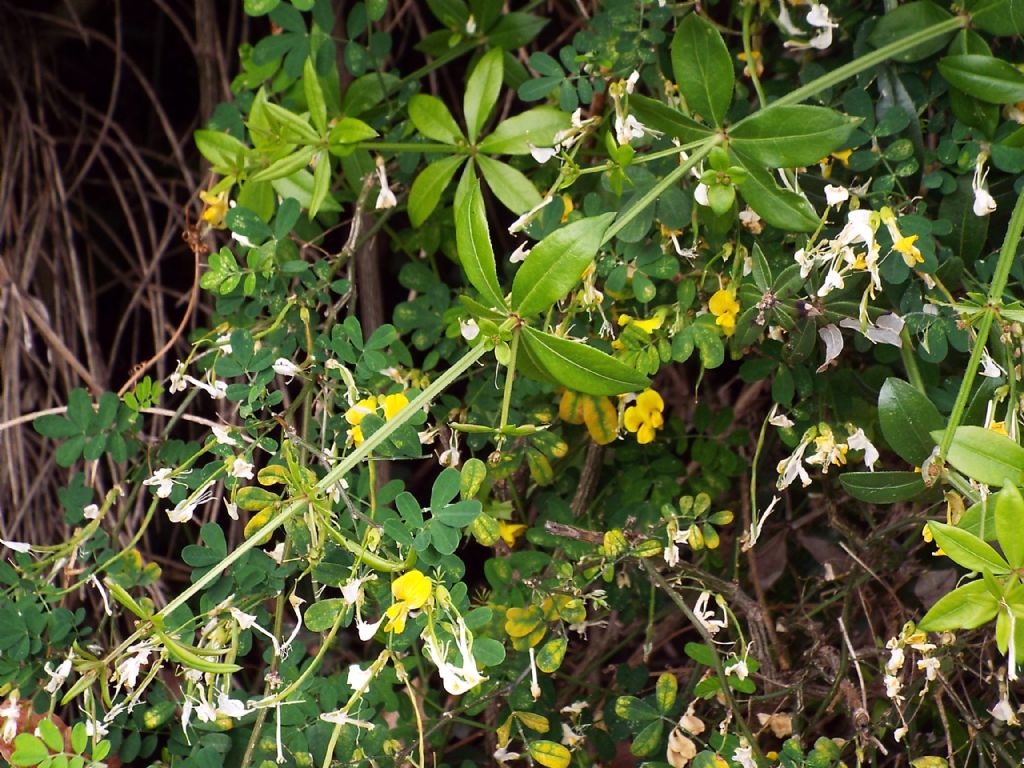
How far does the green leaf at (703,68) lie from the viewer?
93 centimetres

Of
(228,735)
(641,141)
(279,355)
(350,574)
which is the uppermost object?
(641,141)

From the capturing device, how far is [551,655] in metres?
1.01

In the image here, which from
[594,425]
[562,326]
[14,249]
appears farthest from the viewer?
[14,249]

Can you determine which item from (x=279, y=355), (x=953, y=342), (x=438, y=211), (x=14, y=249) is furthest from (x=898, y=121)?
(x=14, y=249)

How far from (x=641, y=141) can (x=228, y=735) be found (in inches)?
29.3

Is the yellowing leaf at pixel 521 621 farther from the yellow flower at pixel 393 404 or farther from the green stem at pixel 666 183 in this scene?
the green stem at pixel 666 183

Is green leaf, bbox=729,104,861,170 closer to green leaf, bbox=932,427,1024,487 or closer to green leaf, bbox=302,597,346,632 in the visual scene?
green leaf, bbox=932,427,1024,487

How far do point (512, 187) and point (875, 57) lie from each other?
1.29 ft

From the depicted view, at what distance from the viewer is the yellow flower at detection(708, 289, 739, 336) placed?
3.34 feet

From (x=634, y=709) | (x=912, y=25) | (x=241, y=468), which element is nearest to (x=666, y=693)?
(x=634, y=709)

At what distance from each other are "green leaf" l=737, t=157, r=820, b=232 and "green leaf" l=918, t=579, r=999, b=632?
1.10 feet

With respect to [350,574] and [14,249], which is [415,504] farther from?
[14,249]

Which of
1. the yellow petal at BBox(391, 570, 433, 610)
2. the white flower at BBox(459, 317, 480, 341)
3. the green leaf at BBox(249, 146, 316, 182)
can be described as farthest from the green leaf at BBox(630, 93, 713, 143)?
the yellow petal at BBox(391, 570, 433, 610)

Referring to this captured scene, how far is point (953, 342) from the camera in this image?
96 centimetres
